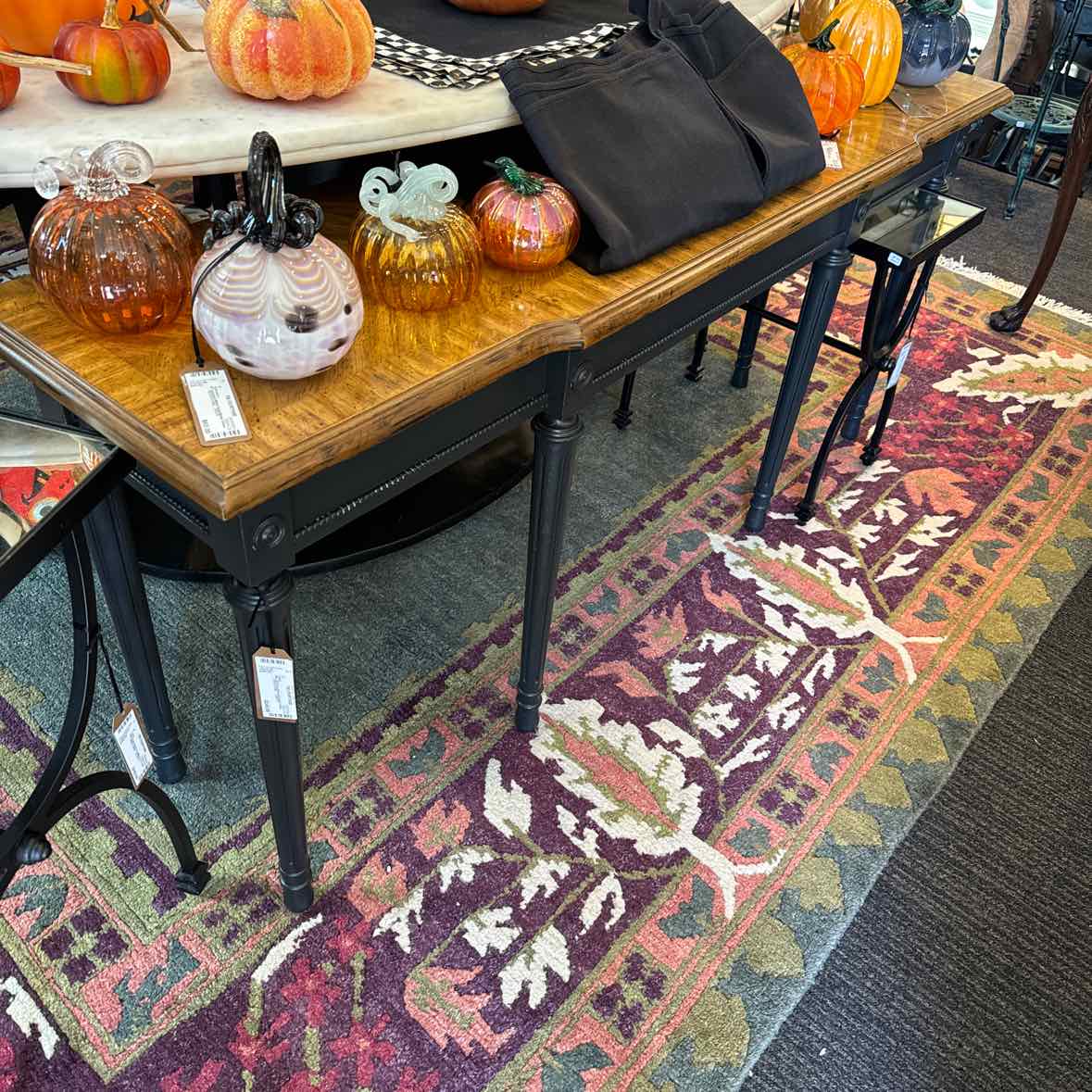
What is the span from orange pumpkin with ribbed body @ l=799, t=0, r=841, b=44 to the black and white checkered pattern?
0.44 metres

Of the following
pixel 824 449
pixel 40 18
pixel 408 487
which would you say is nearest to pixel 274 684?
pixel 408 487

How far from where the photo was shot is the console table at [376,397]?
895 mm

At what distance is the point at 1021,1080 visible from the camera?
126 centimetres

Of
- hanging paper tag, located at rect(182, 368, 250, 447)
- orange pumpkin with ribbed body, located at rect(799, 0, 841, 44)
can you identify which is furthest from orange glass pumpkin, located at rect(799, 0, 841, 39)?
hanging paper tag, located at rect(182, 368, 250, 447)

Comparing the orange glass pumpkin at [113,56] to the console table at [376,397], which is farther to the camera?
the orange glass pumpkin at [113,56]

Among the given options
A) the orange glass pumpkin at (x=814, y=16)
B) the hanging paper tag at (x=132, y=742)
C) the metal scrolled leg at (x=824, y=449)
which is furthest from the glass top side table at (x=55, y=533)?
the metal scrolled leg at (x=824, y=449)

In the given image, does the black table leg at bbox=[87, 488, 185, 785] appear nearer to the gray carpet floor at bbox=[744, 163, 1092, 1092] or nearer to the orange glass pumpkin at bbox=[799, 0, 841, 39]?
the gray carpet floor at bbox=[744, 163, 1092, 1092]

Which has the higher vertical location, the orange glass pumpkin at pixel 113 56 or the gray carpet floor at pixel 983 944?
the orange glass pumpkin at pixel 113 56

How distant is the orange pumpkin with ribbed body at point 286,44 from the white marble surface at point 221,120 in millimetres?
30

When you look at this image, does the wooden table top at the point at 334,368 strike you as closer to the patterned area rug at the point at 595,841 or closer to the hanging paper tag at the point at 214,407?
the hanging paper tag at the point at 214,407

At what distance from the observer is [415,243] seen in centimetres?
104

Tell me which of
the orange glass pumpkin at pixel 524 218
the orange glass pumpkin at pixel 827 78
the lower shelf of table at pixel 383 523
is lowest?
the lower shelf of table at pixel 383 523

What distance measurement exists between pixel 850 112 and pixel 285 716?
1.23 meters

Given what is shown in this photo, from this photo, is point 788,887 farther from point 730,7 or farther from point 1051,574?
point 730,7
